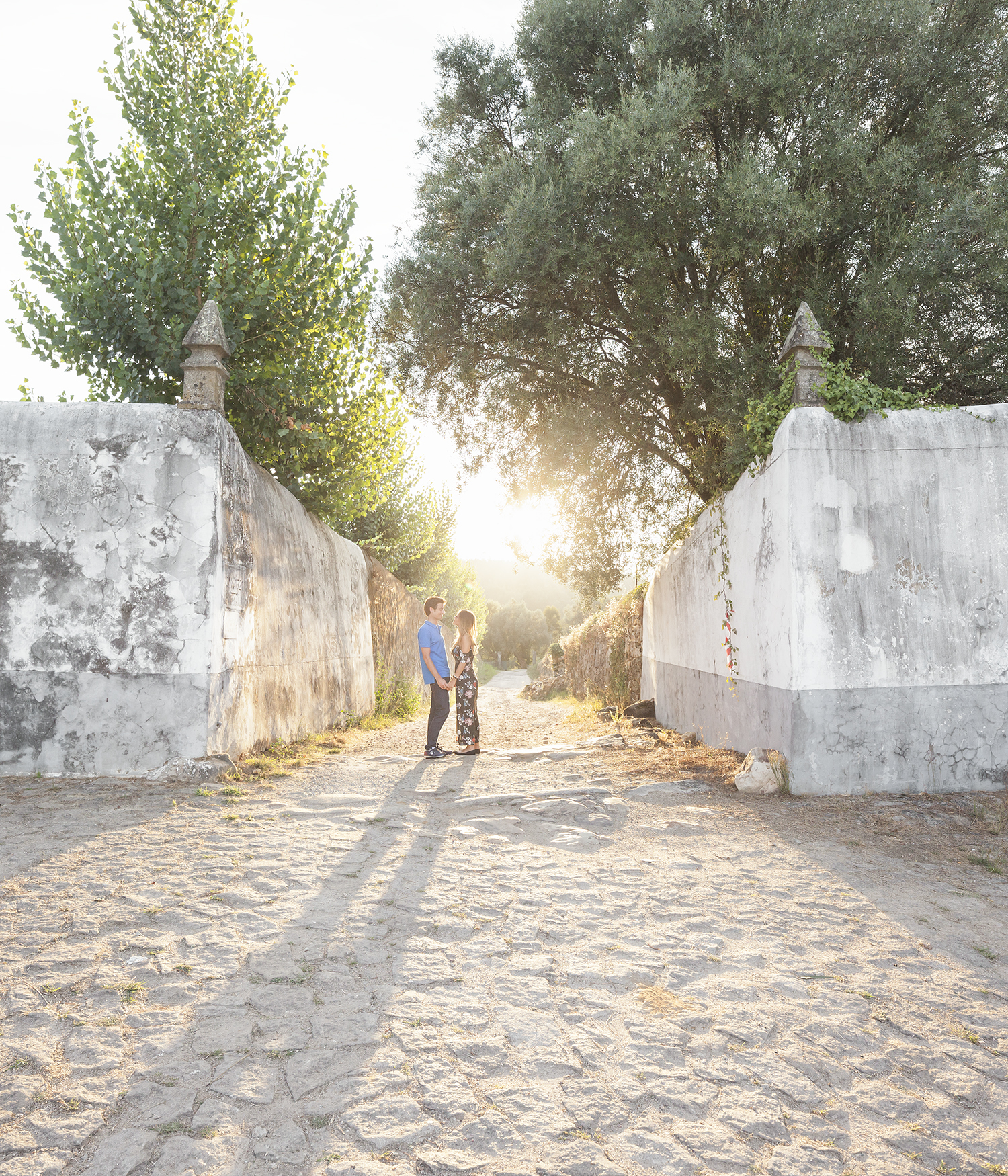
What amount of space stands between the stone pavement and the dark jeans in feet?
12.2

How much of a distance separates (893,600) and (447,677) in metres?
4.76

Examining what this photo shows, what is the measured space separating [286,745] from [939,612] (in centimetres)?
661

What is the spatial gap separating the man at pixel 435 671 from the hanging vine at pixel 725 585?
314 cm

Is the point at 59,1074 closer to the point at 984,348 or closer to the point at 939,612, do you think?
the point at 939,612

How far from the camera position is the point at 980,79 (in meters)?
8.52

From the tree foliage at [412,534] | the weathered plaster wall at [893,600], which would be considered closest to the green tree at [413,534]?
the tree foliage at [412,534]

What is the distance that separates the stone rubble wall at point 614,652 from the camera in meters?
15.7

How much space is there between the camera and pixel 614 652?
16953mm

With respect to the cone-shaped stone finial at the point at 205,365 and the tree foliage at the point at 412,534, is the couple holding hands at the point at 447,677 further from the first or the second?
the tree foliage at the point at 412,534

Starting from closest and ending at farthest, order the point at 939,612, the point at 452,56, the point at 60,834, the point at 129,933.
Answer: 1. the point at 129,933
2. the point at 60,834
3. the point at 939,612
4. the point at 452,56

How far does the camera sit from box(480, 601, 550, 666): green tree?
6006 cm

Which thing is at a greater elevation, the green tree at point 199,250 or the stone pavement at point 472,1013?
the green tree at point 199,250

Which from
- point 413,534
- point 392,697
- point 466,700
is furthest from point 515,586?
point 466,700

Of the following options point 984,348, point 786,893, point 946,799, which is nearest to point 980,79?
point 984,348
